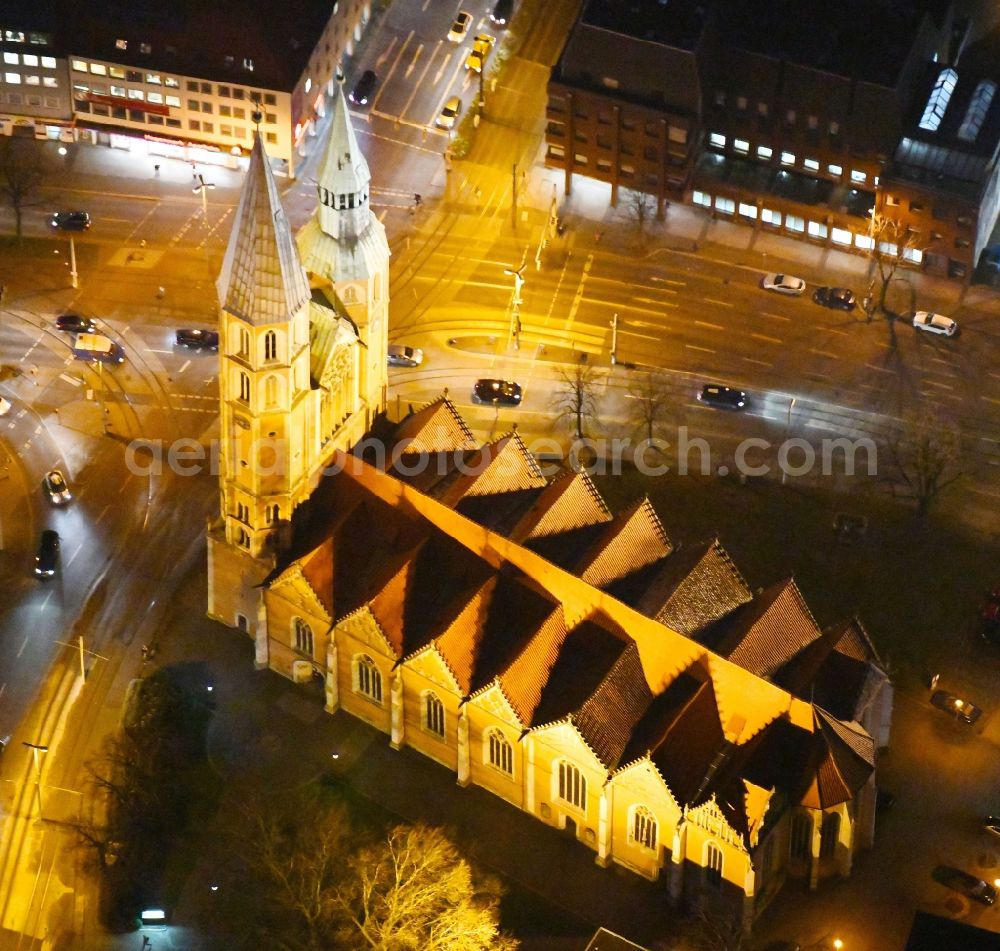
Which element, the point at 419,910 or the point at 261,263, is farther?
the point at 419,910

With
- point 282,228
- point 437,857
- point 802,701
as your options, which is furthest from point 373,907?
point 282,228

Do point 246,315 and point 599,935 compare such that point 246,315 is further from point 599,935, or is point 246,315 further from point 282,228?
point 599,935

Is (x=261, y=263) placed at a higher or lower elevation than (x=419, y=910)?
higher

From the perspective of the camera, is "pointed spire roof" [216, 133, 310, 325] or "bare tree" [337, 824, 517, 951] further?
"bare tree" [337, 824, 517, 951]

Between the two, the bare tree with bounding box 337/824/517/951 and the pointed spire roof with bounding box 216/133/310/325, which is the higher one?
the pointed spire roof with bounding box 216/133/310/325
